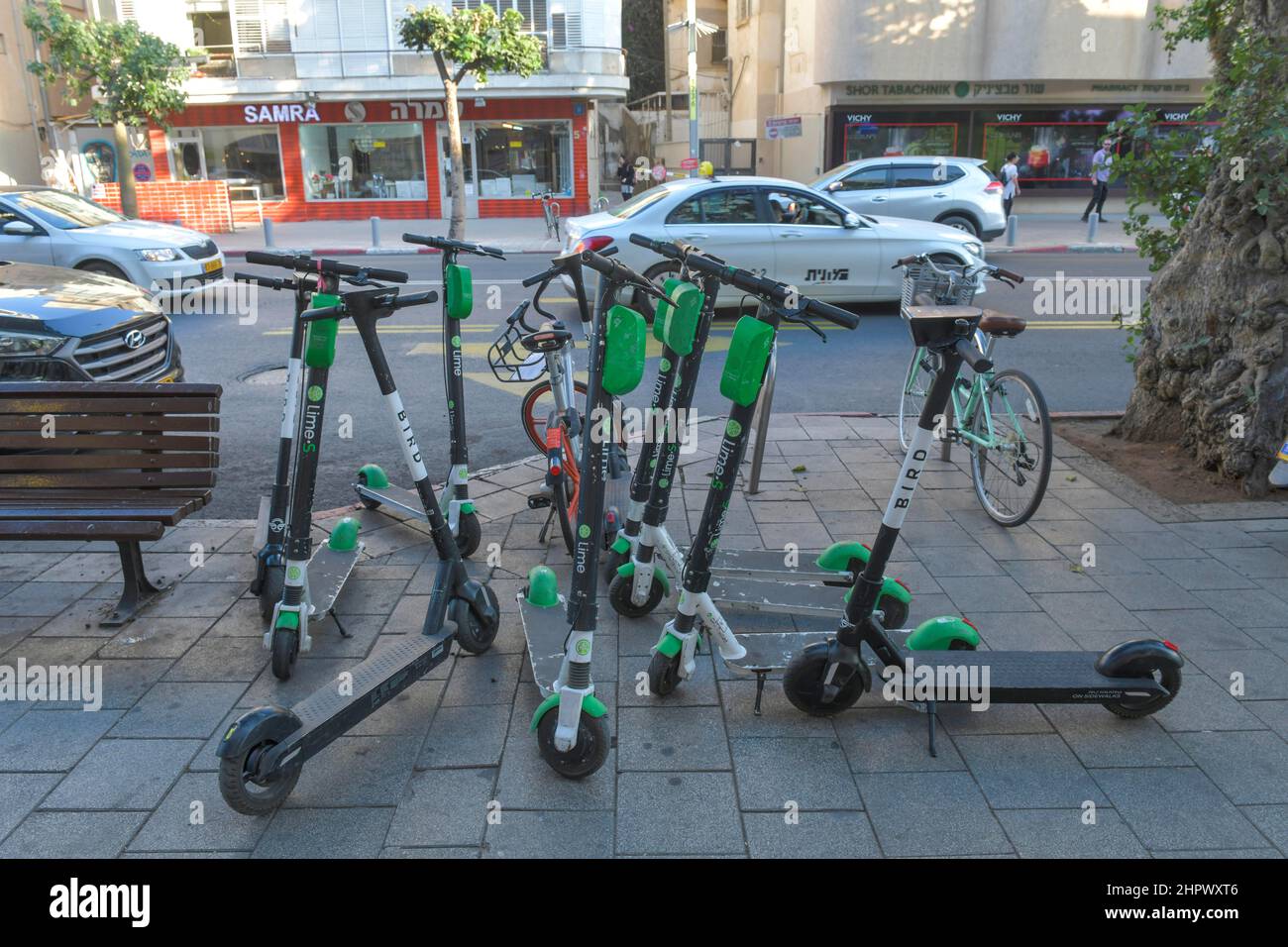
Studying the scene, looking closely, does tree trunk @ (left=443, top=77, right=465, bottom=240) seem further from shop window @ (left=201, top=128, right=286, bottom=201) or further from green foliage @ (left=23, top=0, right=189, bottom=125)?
shop window @ (left=201, top=128, right=286, bottom=201)

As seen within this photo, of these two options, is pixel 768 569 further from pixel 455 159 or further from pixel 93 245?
pixel 455 159

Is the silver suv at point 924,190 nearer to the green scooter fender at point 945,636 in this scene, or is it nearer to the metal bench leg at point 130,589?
the green scooter fender at point 945,636

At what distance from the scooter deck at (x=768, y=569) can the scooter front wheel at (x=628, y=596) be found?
10.9 inches

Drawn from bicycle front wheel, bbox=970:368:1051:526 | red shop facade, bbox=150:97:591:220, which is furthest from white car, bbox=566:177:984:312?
red shop facade, bbox=150:97:591:220

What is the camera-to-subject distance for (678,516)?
5434 mm

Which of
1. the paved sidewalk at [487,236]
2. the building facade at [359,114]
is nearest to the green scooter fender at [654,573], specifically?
the paved sidewalk at [487,236]

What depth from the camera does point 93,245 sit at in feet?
38.5

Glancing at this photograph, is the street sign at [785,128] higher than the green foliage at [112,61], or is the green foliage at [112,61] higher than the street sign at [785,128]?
the green foliage at [112,61]

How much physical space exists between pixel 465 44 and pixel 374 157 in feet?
28.5

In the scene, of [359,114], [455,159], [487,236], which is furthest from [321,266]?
[359,114]

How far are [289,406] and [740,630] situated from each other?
220 cm

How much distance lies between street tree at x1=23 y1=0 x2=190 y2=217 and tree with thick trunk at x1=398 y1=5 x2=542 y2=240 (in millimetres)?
5870

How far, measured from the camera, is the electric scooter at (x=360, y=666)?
2.87 metres

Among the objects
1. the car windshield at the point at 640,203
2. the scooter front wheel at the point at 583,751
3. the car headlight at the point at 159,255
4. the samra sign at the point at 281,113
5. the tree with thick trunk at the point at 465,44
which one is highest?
the tree with thick trunk at the point at 465,44
